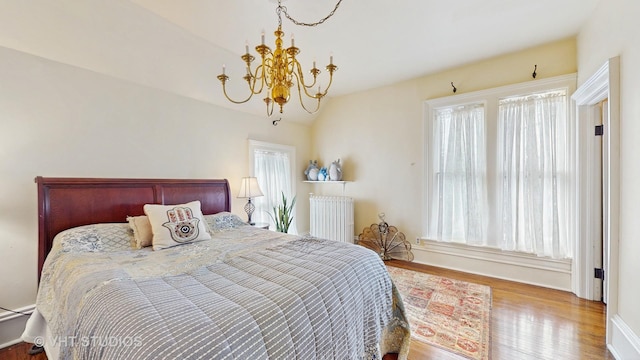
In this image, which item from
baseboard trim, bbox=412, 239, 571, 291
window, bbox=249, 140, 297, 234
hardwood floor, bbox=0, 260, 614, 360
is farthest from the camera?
window, bbox=249, 140, 297, 234

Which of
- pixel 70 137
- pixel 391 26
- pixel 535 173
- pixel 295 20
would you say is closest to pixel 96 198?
pixel 70 137

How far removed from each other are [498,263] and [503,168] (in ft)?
3.88

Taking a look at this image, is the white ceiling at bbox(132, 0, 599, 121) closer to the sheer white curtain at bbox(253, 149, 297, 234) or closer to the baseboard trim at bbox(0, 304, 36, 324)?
the sheer white curtain at bbox(253, 149, 297, 234)

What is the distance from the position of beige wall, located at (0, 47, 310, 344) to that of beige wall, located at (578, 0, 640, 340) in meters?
3.86

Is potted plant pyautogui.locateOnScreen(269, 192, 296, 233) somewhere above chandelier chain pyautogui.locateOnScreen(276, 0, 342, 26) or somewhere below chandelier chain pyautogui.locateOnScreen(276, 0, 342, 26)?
below

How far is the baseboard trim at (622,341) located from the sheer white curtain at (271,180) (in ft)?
12.0

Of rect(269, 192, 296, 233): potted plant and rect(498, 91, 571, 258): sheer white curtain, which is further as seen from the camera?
rect(269, 192, 296, 233): potted plant

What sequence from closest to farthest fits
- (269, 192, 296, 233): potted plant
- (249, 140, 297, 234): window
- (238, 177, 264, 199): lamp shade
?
1. (238, 177, 264, 199): lamp shade
2. (249, 140, 297, 234): window
3. (269, 192, 296, 233): potted plant

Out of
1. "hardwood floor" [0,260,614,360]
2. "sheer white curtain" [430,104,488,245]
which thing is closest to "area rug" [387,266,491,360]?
"hardwood floor" [0,260,614,360]

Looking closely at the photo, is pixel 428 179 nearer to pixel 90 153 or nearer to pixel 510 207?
pixel 510 207

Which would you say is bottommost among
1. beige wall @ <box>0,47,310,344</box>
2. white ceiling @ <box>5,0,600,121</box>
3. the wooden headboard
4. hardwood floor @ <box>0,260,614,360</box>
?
hardwood floor @ <box>0,260,614,360</box>

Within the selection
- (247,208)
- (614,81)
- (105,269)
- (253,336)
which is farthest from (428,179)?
(105,269)

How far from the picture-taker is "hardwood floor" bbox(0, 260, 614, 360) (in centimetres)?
181

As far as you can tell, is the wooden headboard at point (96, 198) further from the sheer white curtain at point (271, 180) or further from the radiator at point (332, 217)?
the radiator at point (332, 217)
